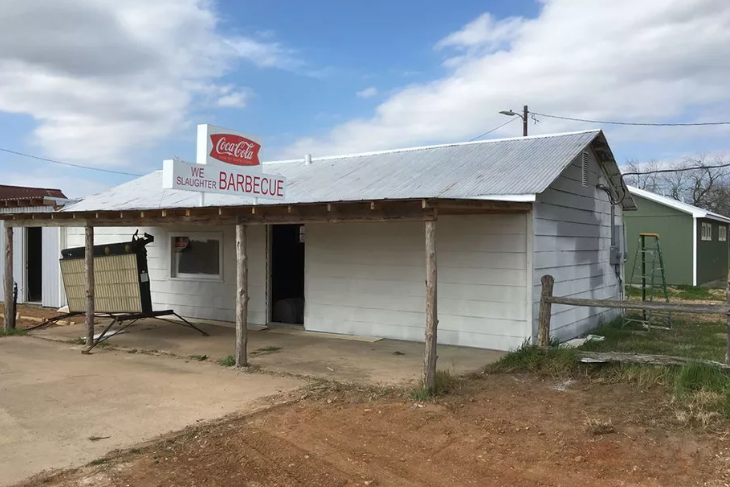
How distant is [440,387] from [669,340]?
557 cm

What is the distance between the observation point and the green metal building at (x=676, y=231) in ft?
64.7

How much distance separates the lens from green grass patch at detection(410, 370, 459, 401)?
581 centimetres

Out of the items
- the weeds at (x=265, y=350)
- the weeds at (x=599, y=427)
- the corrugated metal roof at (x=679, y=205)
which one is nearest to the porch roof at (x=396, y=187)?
the weeds at (x=265, y=350)

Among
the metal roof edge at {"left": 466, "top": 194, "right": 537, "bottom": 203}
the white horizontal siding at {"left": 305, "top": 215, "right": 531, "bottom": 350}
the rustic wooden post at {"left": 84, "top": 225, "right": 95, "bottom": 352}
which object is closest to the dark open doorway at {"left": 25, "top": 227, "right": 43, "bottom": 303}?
the rustic wooden post at {"left": 84, "top": 225, "right": 95, "bottom": 352}

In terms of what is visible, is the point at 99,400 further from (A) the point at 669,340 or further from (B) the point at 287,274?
(A) the point at 669,340

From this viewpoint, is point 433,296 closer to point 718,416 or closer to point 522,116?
point 718,416

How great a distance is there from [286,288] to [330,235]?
2678mm

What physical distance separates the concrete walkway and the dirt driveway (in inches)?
25.9

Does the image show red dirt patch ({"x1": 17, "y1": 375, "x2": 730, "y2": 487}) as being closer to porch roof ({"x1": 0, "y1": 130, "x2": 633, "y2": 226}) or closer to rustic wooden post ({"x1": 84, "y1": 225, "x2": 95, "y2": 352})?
porch roof ({"x1": 0, "y1": 130, "x2": 633, "y2": 226})

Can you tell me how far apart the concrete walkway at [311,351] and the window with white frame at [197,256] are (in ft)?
4.30

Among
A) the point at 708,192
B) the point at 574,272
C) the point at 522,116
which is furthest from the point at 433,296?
the point at 708,192

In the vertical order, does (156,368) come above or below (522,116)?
below

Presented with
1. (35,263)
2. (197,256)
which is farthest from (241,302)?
(35,263)

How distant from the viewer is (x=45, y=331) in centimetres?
1076
